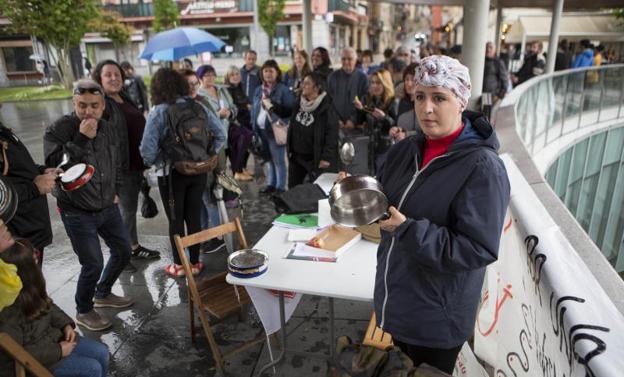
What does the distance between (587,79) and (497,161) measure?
899 centimetres

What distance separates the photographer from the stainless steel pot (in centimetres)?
177

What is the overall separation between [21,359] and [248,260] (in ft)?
3.99

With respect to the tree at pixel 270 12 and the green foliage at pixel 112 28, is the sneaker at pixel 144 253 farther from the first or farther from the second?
the tree at pixel 270 12

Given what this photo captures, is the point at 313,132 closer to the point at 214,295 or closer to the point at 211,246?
the point at 211,246

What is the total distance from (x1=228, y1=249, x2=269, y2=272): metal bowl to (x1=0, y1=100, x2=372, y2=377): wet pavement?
0.90 m

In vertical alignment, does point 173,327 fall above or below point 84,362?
below

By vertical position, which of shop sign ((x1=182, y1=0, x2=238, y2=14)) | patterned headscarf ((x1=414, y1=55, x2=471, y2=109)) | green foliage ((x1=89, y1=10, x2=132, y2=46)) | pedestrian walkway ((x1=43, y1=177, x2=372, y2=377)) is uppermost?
shop sign ((x1=182, y1=0, x2=238, y2=14))

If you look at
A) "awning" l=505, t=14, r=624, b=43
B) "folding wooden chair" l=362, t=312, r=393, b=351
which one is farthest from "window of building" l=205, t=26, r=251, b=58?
"folding wooden chair" l=362, t=312, r=393, b=351

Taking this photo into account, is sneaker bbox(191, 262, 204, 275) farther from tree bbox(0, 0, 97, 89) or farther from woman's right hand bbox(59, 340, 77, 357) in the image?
tree bbox(0, 0, 97, 89)

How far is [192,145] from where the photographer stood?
151 inches

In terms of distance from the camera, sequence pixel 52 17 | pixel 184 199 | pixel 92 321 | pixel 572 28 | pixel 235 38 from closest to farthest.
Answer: pixel 92 321 → pixel 184 199 → pixel 52 17 → pixel 572 28 → pixel 235 38

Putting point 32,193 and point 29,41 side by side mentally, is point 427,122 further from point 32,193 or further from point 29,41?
point 29,41

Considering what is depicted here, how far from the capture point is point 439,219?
1703mm

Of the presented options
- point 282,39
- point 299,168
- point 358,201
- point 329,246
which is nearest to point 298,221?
point 329,246
